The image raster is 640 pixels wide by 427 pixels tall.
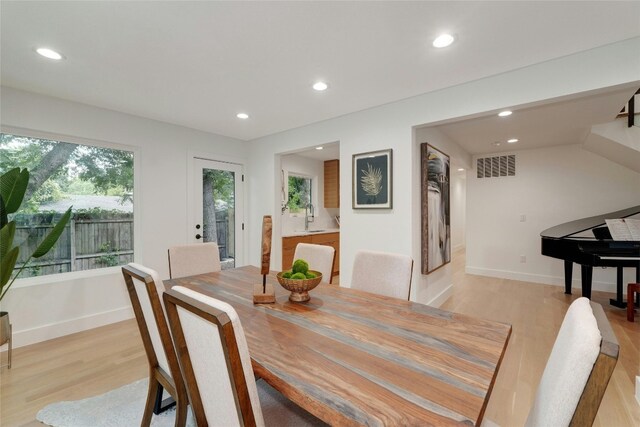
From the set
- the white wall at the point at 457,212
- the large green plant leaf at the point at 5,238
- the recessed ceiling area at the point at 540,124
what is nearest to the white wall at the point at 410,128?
the recessed ceiling area at the point at 540,124

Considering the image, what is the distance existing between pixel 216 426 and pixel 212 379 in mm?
206

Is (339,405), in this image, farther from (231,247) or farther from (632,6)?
(231,247)

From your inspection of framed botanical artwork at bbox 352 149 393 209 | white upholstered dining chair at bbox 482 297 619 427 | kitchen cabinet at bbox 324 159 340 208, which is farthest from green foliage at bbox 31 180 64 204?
kitchen cabinet at bbox 324 159 340 208

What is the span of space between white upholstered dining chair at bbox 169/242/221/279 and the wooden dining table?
107 cm

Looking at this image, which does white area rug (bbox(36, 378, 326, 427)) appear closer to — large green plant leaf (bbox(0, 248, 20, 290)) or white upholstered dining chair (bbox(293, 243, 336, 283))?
white upholstered dining chair (bbox(293, 243, 336, 283))

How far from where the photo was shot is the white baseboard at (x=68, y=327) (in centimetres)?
271

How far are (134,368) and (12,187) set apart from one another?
5.81 feet

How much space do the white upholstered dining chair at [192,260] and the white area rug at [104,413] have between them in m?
0.86

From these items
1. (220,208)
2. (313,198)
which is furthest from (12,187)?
(313,198)

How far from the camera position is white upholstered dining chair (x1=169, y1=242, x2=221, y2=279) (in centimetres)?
236

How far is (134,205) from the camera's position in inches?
137

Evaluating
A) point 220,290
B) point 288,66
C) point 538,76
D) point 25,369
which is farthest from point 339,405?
point 25,369

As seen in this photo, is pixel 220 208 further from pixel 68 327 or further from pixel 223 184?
pixel 68 327

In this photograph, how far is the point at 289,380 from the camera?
34.3 inches
